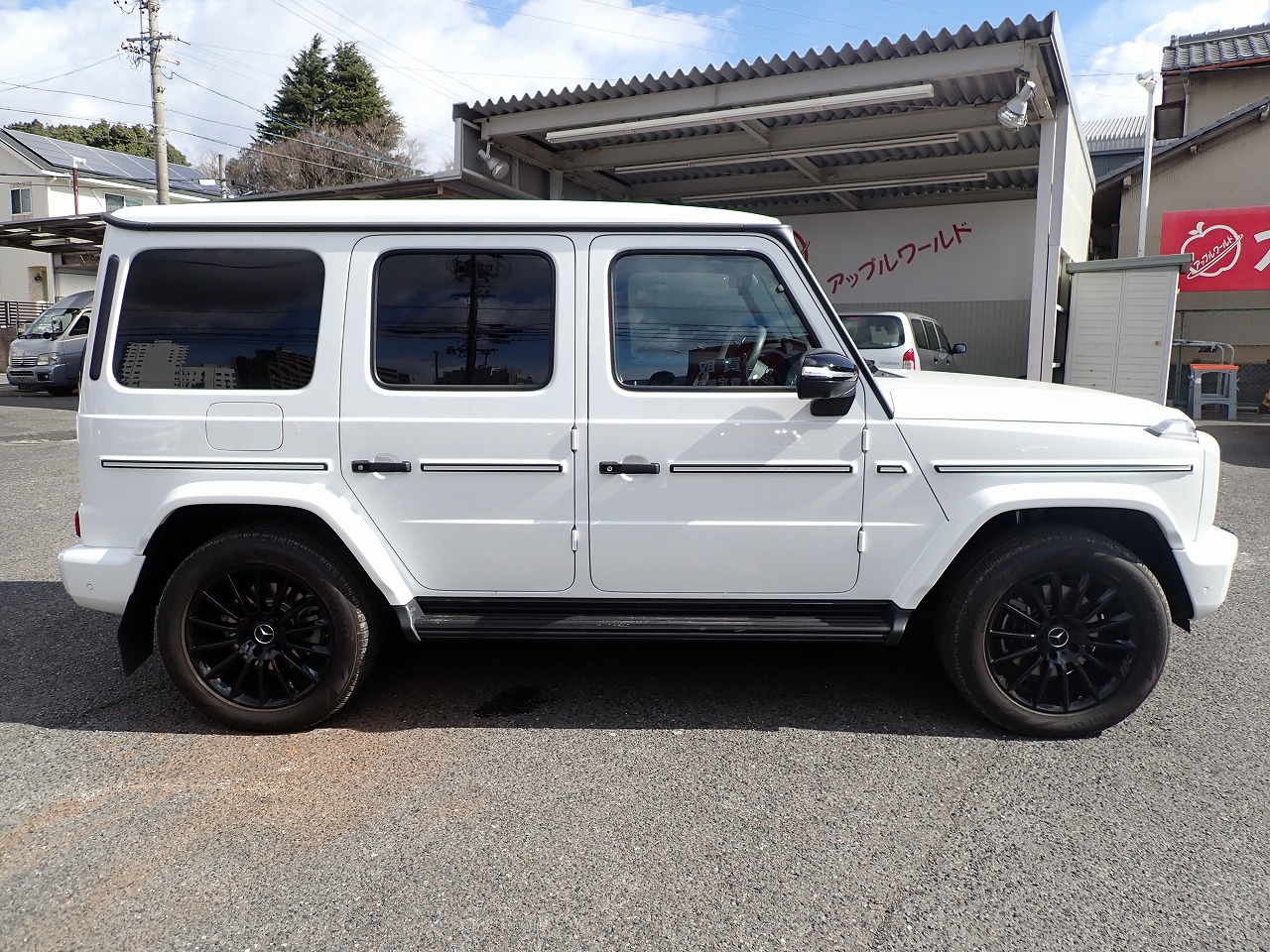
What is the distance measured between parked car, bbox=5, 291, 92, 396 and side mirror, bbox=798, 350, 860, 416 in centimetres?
1911

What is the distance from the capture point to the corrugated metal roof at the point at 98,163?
1510 inches

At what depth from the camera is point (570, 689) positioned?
3.95m

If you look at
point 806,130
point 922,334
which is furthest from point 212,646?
point 806,130

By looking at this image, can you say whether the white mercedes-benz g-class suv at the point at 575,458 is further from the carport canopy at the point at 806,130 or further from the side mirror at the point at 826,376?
the carport canopy at the point at 806,130

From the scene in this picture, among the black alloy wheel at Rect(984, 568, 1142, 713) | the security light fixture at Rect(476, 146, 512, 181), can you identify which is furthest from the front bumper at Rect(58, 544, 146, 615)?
the security light fixture at Rect(476, 146, 512, 181)

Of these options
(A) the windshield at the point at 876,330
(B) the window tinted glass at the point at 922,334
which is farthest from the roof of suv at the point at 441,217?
(B) the window tinted glass at the point at 922,334

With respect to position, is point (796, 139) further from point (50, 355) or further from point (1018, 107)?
point (50, 355)

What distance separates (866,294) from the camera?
1825cm

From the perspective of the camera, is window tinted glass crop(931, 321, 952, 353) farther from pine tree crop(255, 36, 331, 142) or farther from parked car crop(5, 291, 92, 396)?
pine tree crop(255, 36, 331, 142)

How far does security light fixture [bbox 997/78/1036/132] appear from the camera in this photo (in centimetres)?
999

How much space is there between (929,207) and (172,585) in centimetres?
1689

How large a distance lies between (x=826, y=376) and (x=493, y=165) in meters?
11.0

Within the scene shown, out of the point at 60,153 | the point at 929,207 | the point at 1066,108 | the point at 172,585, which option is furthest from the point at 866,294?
the point at 60,153

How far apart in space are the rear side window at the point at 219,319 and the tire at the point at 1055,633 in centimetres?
270
